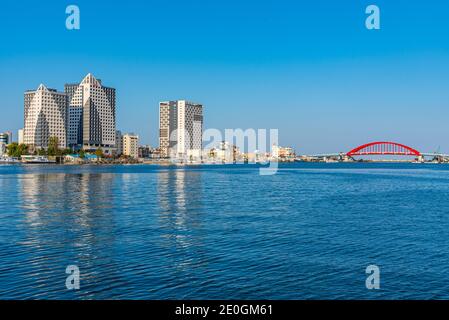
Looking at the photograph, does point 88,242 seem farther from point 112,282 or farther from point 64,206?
point 64,206

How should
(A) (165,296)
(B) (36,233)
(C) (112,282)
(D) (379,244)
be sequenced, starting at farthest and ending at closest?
1. (B) (36,233)
2. (D) (379,244)
3. (C) (112,282)
4. (A) (165,296)

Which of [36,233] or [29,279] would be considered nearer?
[29,279]

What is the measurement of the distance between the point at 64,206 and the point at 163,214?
11.7 meters

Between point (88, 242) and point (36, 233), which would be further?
point (36, 233)

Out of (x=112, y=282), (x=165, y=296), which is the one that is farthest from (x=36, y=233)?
(x=165, y=296)

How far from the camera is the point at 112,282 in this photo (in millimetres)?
17250
